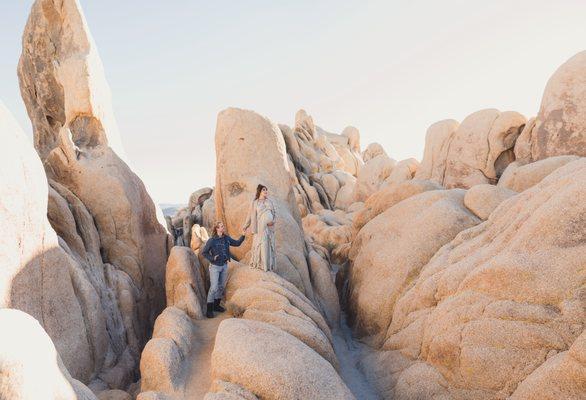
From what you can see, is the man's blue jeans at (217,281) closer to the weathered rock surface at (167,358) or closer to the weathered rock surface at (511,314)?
the weathered rock surface at (167,358)

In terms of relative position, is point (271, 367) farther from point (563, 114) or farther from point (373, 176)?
point (373, 176)

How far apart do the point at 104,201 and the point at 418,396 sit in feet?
38.0

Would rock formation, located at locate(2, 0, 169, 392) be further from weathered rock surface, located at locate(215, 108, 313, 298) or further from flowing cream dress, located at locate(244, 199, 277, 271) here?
flowing cream dress, located at locate(244, 199, 277, 271)

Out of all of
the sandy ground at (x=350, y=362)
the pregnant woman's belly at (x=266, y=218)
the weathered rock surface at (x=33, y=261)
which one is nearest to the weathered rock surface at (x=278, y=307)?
the sandy ground at (x=350, y=362)

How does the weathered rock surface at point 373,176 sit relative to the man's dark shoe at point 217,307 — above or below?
below

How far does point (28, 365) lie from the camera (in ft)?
15.8

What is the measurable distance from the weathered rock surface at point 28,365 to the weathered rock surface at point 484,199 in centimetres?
1194

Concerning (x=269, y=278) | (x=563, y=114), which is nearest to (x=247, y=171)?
(x=269, y=278)

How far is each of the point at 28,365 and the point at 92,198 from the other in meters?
10.2

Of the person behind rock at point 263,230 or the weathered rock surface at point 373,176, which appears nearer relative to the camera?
the person behind rock at point 263,230

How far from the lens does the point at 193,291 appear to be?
1213 cm

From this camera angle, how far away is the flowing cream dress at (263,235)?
41.5 ft

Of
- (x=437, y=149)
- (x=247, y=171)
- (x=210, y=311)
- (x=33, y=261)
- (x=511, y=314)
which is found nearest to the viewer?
(x=511, y=314)

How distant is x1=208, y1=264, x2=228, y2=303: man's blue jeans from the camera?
11961 mm
